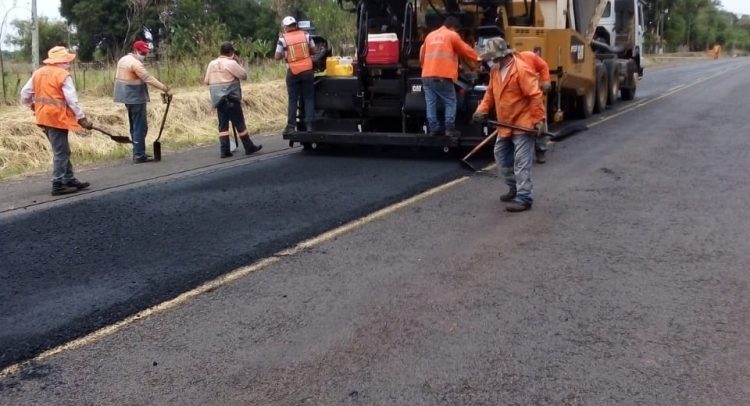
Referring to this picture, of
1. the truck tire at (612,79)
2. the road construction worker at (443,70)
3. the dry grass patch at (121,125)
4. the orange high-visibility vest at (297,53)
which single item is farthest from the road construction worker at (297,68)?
the truck tire at (612,79)

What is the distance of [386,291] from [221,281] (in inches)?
45.2

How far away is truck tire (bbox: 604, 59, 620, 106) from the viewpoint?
55.9 feet

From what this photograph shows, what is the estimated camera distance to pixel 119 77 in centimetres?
1039

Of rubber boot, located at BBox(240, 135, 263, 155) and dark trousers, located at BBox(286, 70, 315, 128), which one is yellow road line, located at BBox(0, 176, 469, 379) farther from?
rubber boot, located at BBox(240, 135, 263, 155)

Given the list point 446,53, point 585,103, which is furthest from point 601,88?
point 446,53

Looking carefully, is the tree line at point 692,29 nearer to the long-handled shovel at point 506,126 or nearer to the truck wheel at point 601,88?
the truck wheel at point 601,88

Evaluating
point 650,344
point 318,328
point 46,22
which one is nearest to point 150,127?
point 318,328

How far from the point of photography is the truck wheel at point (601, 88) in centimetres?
1583

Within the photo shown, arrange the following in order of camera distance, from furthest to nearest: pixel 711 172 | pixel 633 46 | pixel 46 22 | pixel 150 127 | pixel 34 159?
1. pixel 46 22
2. pixel 633 46
3. pixel 150 127
4. pixel 34 159
5. pixel 711 172

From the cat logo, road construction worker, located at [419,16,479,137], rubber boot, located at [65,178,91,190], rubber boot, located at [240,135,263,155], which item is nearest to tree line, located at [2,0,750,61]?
rubber boot, located at [240,135,263,155]

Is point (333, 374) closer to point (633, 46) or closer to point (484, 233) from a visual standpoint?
point (484, 233)

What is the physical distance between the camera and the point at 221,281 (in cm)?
526

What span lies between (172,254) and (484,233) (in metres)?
2.49

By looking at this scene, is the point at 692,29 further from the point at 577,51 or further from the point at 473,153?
the point at 473,153
